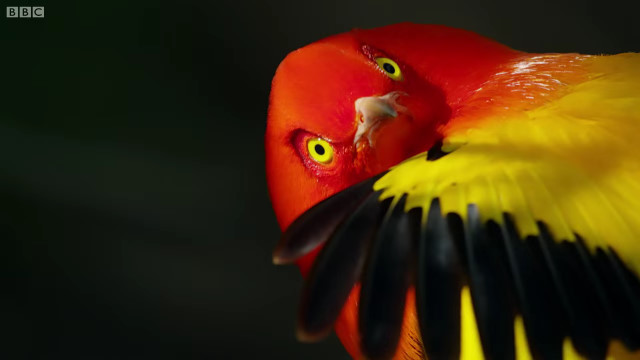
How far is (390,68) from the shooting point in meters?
0.70

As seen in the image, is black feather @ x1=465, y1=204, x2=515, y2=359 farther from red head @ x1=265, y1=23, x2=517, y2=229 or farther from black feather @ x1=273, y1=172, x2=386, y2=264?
red head @ x1=265, y1=23, x2=517, y2=229

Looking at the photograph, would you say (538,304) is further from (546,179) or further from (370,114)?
(370,114)

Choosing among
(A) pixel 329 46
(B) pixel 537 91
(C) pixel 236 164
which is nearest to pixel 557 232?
(B) pixel 537 91

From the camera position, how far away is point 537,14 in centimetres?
106

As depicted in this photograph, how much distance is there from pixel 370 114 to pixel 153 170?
48cm

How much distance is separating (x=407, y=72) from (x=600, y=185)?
1.08 feet

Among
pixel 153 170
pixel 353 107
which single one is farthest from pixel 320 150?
pixel 153 170

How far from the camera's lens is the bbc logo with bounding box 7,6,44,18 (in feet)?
2.89

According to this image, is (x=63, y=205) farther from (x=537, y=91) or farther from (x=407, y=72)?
(x=537, y=91)

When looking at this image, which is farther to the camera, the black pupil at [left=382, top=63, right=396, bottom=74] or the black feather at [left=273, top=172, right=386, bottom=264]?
the black pupil at [left=382, top=63, right=396, bottom=74]

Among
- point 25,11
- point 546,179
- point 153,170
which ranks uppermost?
point 25,11

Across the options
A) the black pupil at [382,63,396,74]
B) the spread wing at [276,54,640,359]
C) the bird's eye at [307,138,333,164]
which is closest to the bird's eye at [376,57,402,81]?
the black pupil at [382,63,396,74]

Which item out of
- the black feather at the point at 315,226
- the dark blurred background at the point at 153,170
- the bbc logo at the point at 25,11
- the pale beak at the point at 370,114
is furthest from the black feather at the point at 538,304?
the bbc logo at the point at 25,11

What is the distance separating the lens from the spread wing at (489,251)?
36cm
